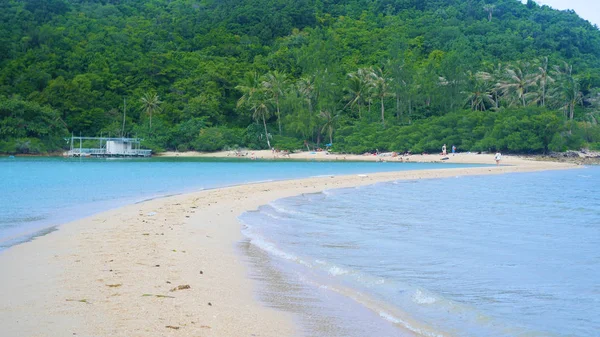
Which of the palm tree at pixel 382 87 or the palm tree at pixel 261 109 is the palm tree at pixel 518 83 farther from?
the palm tree at pixel 261 109

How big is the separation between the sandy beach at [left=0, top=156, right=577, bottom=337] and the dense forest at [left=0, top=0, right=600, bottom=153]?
1957 inches

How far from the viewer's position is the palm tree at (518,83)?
67694mm

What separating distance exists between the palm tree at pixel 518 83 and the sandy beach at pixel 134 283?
6064 centimetres

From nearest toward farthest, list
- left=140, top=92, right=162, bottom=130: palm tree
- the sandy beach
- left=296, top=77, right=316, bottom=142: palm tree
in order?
the sandy beach
left=296, top=77, right=316, bottom=142: palm tree
left=140, top=92, right=162, bottom=130: palm tree

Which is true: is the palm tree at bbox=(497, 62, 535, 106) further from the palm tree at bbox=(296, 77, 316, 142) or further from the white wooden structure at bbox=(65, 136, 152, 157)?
the white wooden structure at bbox=(65, 136, 152, 157)

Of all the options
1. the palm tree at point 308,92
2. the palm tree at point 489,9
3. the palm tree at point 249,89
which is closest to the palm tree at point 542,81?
the palm tree at point 308,92

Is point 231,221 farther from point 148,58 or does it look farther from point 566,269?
point 148,58

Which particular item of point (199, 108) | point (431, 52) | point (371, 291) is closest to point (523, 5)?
point (431, 52)

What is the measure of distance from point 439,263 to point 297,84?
67.3 meters

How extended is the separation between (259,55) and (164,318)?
285 ft

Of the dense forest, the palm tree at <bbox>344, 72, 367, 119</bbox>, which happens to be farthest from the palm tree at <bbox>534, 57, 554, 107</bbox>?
the palm tree at <bbox>344, 72, 367, 119</bbox>

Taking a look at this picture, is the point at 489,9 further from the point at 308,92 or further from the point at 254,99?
the point at 254,99

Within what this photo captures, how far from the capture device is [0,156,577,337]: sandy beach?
18.6 ft

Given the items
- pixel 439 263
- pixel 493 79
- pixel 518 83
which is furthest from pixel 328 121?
pixel 439 263
